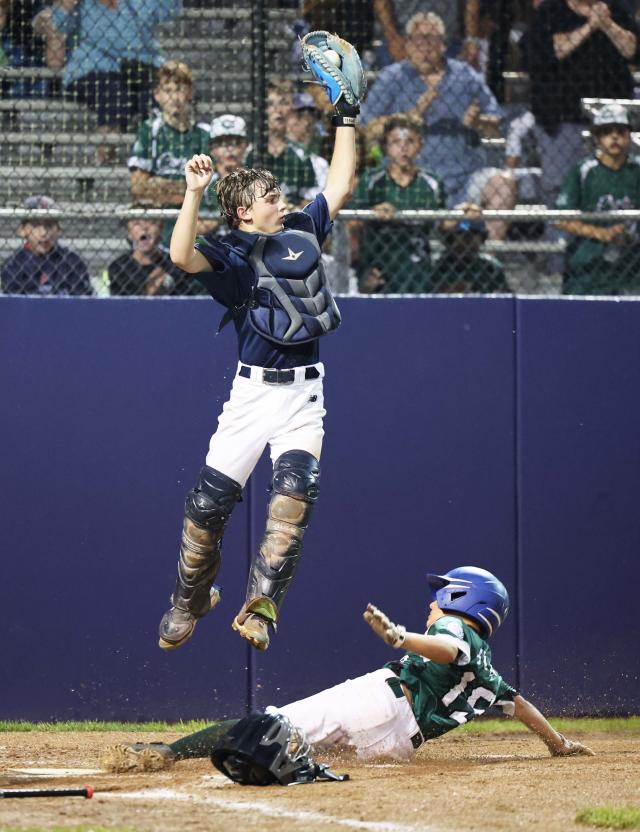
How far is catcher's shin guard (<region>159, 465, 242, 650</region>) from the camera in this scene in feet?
18.6

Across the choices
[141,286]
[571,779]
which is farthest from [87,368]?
[571,779]

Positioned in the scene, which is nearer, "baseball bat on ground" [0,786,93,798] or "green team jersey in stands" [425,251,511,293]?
"baseball bat on ground" [0,786,93,798]

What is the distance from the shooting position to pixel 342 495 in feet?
26.7

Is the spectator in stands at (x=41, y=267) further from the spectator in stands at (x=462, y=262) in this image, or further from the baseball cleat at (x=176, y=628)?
the baseball cleat at (x=176, y=628)

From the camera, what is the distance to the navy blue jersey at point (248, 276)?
572 centimetres

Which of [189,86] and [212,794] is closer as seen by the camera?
[212,794]

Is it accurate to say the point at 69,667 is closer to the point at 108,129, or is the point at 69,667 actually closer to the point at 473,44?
the point at 108,129

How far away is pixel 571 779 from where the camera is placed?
5.57m

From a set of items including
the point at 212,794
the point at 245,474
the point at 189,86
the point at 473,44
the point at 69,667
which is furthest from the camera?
the point at 473,44

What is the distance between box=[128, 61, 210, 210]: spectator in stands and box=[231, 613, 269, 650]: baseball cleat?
12.2ft

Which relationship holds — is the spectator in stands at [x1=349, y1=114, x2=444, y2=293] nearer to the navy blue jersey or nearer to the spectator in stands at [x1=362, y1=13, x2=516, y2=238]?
the spectator in stands at [x1=362, y1=13, x2=516, y2=238]

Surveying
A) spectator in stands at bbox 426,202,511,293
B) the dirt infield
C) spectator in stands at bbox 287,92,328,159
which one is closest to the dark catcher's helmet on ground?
the dirt infield

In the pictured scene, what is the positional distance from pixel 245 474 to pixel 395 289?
3.15 m

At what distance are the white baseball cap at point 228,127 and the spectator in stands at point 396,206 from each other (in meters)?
0.87
